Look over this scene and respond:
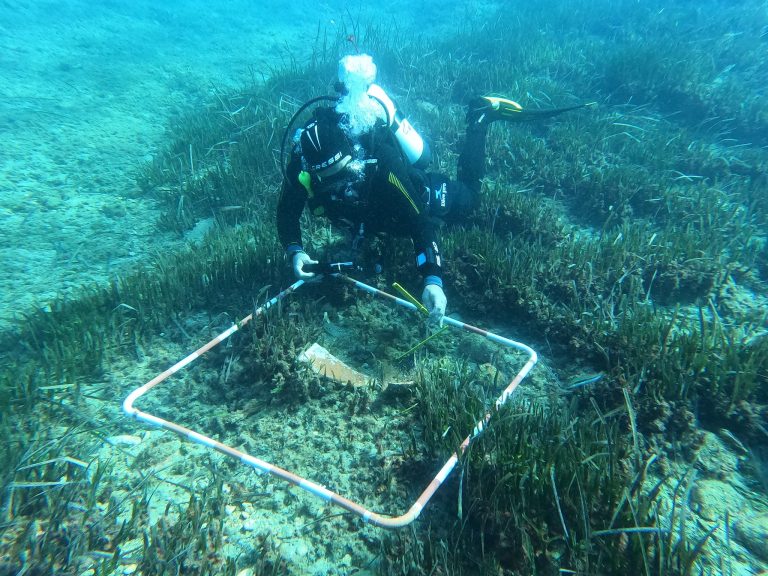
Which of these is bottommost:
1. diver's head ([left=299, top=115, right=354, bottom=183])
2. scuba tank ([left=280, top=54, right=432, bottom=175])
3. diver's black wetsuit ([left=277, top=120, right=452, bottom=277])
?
diver's black wetsuit ([left=277, top=120, right=452, bottom=277])

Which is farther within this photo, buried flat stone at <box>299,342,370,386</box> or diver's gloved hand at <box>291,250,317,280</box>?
diver's gloved hand at <box>291,250,317,280</box>

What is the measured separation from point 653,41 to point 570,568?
1342 cm

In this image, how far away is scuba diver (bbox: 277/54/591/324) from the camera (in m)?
3.54

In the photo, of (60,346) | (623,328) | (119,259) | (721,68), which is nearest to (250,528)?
(60,346)

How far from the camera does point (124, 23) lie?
15.7 meters

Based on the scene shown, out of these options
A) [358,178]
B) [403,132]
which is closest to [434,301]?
[358,178]

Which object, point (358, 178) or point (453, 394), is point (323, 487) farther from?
point (358, 178)

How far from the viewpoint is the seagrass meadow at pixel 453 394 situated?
232cm

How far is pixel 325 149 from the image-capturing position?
3.48 metres

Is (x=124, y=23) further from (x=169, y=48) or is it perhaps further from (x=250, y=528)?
(x=250, y=528)

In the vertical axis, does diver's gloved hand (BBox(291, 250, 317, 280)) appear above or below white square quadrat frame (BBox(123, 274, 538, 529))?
above

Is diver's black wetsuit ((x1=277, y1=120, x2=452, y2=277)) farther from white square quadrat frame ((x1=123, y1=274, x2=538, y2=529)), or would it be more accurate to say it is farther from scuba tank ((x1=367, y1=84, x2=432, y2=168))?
white square quadrat frame ((x1=123, y1=274, x2=538, y2=529))

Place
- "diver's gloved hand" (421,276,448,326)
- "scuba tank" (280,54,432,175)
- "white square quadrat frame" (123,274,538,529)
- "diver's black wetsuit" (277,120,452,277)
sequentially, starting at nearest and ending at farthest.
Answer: "white square quadrat frame" (123,274,538,529), "diver's gloved hand" (421,276,448,326), "diver's black wetsuit" (277,120,452,277), "scuba tank" (280,54,432,175)

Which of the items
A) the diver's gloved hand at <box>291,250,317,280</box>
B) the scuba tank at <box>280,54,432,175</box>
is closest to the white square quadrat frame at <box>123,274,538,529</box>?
the diver's gloved hand at <box>291,250,317,280</box>
